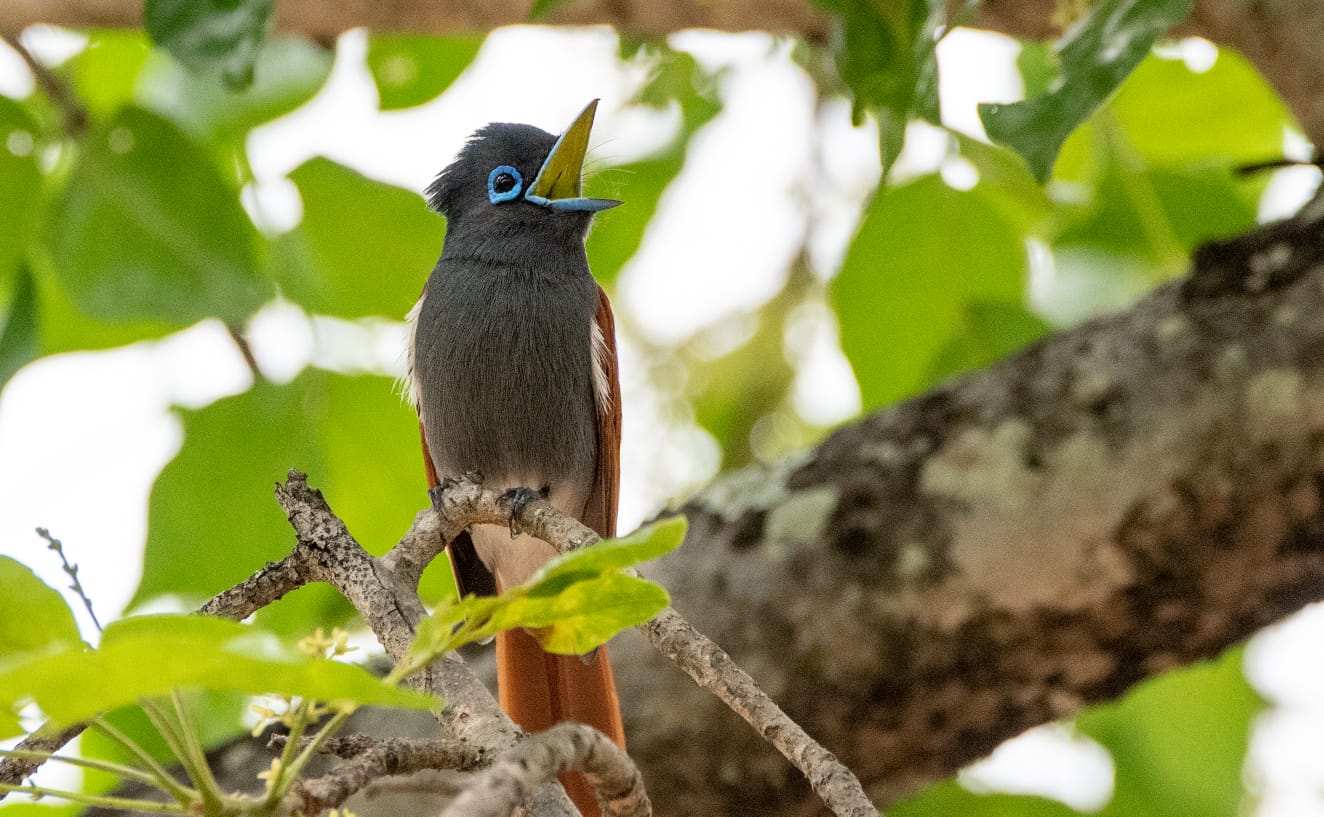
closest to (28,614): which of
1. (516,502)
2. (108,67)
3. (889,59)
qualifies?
(516,502)

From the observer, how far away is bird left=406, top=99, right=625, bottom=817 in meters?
3.58

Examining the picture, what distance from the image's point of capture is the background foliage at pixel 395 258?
3.69m

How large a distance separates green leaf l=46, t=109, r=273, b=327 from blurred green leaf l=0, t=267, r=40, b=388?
4.2 inches

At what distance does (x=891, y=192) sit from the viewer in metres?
4.19

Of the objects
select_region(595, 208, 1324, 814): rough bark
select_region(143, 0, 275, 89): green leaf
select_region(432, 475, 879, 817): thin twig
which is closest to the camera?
select_region(432, 475, 879, 817): thin twig

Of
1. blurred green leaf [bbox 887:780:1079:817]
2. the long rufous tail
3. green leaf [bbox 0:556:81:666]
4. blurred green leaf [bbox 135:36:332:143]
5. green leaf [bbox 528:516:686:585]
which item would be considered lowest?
green leaf [bbox 528:516:686:585]

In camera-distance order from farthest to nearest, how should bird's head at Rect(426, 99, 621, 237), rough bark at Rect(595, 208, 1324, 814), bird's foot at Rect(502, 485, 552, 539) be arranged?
bird's head at Rect(426, 99, 621, 237), rough bark at Rect(595, 208, 1324, 814), bird's foot at Rect(502, 485, 552, 539)

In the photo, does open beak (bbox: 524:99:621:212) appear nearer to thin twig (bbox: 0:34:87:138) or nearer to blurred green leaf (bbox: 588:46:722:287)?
blurred green leaf (bbox: 588:46:722:287)

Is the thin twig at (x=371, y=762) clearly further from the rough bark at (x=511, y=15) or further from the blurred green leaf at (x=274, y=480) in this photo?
the rough bark at (x=511, y=15)

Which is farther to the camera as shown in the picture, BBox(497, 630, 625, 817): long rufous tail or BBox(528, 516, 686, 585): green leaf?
BBox(497, 630, 625, 817): long rufous tail

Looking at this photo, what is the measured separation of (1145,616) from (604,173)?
91.4 inches

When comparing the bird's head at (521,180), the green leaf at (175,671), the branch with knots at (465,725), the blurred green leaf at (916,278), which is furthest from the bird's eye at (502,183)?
the green leaf at (175,671)

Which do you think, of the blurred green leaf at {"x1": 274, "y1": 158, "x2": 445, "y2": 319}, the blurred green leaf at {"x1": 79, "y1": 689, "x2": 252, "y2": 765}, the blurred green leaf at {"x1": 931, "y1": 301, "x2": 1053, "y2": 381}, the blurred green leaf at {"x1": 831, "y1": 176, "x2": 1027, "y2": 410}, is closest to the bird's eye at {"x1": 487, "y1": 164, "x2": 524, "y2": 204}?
the blurred green leaf at {"x1": 274, "y1": 158, "x2": 445, "y2": 319}

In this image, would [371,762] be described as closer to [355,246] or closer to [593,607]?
[593,607]
